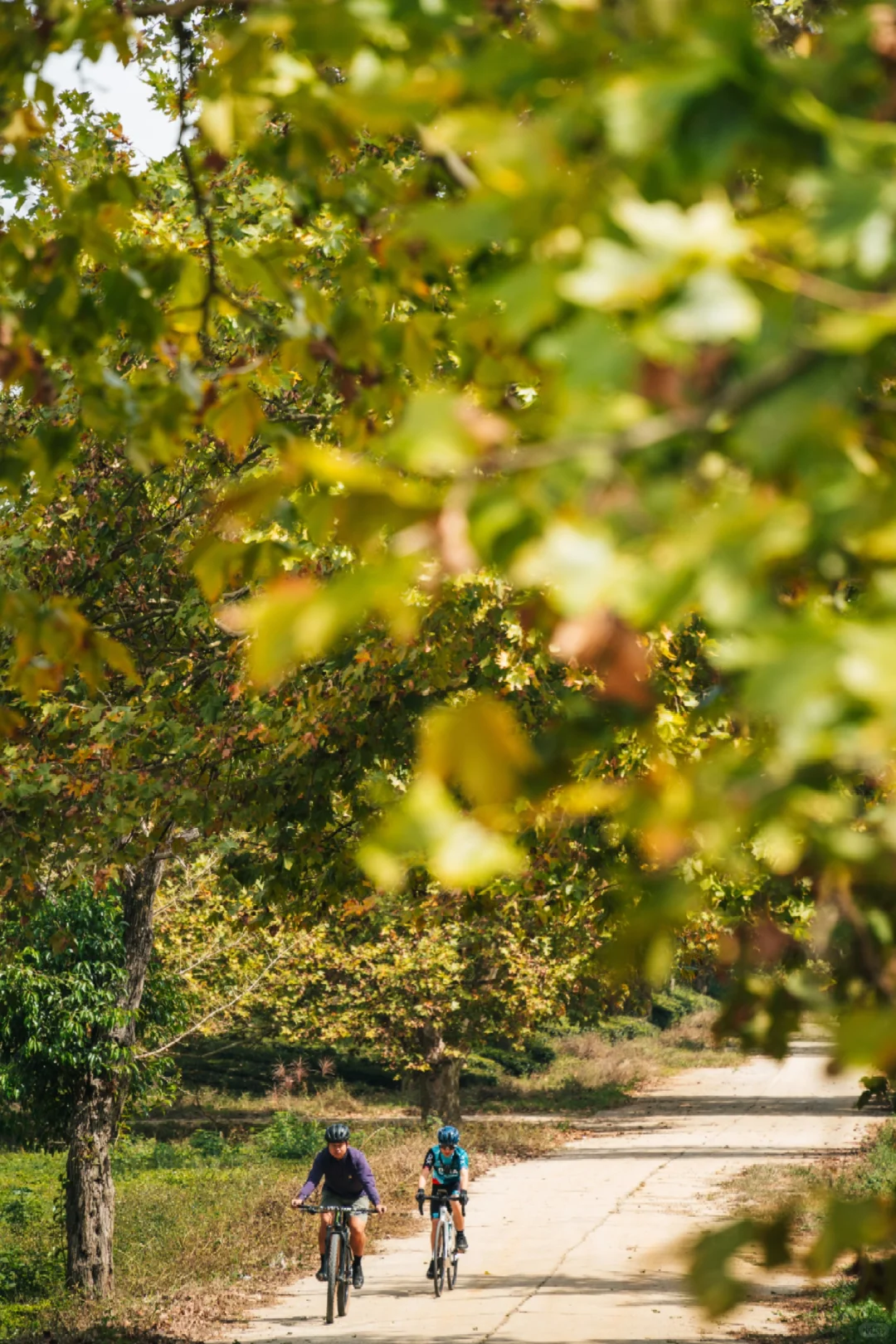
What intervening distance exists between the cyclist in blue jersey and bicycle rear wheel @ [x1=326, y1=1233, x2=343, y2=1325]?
1.27 metres

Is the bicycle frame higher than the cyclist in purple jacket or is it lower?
lower

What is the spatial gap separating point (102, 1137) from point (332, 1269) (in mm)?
2619

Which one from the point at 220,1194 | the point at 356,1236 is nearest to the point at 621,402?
the point at 356,1236

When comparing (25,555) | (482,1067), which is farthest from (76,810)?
(482,1067)

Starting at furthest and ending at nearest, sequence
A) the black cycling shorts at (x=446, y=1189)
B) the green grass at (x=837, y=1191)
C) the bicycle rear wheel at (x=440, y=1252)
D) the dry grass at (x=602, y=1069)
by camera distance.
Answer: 1. the dry grass at (x=602, y=1069)
2. the black cycling shorts at (x=446, y=1189)
3. the bicycle rear wheel at (x=440, y=1252)
4. the green grass at (x=837, y=1191)

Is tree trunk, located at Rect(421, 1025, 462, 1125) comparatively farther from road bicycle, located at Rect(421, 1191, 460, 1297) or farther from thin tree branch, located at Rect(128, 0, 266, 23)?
thin tree branch, located at Rect(128, 0, 266, 23)

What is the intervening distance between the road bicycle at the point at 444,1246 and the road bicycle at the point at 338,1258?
1159 millimetres

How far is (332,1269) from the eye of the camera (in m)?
12.6

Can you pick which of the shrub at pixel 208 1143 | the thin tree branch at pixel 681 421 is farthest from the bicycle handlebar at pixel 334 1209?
the shrub at pixel 208 1143

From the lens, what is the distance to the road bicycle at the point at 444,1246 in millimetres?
13914

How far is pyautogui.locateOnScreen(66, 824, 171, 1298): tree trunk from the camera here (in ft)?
43.3

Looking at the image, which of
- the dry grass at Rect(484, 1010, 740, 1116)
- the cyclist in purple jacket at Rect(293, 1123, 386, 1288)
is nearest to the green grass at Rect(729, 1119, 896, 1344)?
the cyclist in purple jacket at Rect(293, 1123, 386, 1288)

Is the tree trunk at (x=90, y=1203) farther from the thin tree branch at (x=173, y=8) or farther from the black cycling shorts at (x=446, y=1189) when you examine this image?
the thin tree branch at (x=173, y=8)

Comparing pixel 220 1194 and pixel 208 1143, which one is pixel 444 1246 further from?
pixel 208 1143
